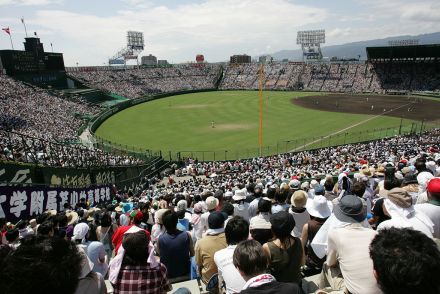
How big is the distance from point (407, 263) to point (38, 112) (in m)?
49.5

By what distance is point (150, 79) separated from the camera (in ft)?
309

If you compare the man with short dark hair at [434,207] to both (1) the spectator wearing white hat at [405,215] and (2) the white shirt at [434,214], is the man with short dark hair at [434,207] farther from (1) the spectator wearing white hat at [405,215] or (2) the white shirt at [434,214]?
(1) the spectator wearing white hat at [405,215]

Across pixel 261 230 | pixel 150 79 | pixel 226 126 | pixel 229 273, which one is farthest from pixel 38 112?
pixel 150 79

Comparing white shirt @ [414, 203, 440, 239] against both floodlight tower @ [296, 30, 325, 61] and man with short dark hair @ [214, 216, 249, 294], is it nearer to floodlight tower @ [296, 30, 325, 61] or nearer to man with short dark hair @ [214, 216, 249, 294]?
man with short dark hair @ [214, 216, 249, 294]

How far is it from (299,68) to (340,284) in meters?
98.8

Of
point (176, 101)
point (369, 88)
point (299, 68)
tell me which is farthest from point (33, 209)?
point (299, 68)

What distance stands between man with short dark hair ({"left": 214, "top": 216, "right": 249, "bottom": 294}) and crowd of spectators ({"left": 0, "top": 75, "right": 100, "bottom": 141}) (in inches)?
1272

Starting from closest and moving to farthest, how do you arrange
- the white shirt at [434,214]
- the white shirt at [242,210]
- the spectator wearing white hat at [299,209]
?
the white shirt at [434,214] → the spectator wearing white hat at [299,209] → the white shirt at [242,210]

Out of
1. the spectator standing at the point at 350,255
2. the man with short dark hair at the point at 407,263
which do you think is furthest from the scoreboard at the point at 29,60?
the man with short dark hair at the point at 407,263

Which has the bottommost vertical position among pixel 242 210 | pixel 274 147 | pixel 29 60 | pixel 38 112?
pixel 274 147

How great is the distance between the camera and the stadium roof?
71.1 metres

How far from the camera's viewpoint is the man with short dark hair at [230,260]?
3.84 metres

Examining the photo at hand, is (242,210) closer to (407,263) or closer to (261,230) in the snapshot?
(261,230)

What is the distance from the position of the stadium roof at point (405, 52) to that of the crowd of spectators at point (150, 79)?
4487 cm
